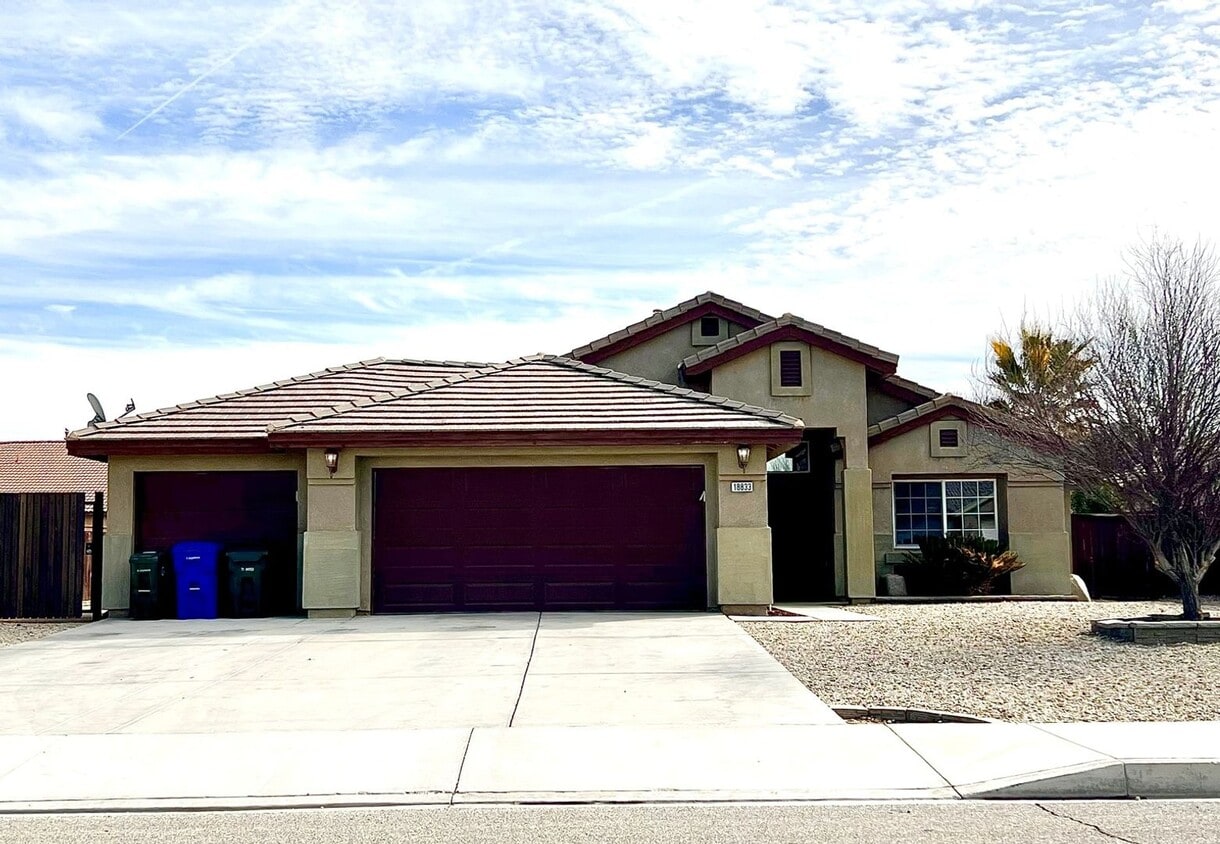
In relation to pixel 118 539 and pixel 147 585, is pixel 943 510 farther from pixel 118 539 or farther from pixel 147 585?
pixel 118 539

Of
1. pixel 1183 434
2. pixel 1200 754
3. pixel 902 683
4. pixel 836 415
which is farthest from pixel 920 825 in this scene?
pixel 836 415

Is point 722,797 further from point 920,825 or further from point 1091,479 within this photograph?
point 1091,479

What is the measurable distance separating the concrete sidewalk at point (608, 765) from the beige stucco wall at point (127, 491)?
9.21m

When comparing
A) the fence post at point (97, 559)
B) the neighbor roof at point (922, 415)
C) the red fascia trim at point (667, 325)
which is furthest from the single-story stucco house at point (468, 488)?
the red fascia trim at point (667, 325)

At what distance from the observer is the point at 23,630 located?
16.1 meters

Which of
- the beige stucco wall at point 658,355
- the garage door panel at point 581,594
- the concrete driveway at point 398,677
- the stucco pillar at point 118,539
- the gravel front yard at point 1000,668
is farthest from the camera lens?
the beige stucco wall at point 658,355

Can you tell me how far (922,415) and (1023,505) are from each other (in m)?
2.53

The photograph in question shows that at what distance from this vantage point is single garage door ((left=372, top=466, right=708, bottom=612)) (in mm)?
17922

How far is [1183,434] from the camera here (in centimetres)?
1483

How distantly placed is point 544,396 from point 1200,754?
11.6 m

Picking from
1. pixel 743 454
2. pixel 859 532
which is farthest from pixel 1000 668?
pixel 859 532

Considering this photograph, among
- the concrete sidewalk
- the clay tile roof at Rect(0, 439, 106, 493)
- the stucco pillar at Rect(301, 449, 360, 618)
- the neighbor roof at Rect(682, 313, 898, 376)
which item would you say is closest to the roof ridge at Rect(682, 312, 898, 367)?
the neighbor roof at Rect(682, 313, 898, 376)

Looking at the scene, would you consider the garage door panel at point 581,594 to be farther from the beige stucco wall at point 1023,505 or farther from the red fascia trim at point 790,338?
the beige stucco wall at point 1023,505

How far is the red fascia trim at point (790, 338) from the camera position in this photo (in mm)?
22234
